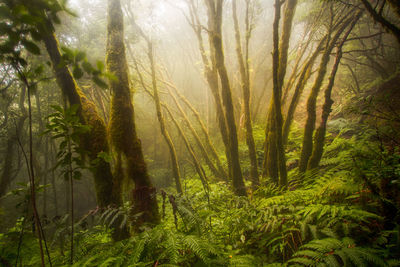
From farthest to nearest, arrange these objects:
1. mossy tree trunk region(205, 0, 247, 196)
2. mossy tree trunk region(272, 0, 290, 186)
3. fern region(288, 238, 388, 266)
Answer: mossy tree trunk region(205, 0, 247, 196) → mossy tree trunk region(272, 0, 290, 186) → fern region(288, 238, 388, 266)

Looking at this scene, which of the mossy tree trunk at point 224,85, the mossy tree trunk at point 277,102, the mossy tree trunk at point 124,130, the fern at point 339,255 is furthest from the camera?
the mossy tree trunk at point 224,85

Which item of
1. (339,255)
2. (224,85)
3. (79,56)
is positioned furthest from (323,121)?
(79,56)

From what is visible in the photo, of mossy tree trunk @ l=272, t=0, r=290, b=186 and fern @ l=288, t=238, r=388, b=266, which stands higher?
mossy tree trunk @ l=272, t=0, r=290, b=186

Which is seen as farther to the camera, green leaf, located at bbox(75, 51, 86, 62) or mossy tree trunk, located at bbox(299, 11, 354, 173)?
mossy tree trunk, located at bbox(299, 11, 354, 173)

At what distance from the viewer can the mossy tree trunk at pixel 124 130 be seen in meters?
2.30

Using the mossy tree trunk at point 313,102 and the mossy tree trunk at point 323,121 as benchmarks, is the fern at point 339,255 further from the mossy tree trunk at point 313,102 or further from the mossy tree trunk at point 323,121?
the mossy tree trunk at point 313,102

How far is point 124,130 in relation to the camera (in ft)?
8.27

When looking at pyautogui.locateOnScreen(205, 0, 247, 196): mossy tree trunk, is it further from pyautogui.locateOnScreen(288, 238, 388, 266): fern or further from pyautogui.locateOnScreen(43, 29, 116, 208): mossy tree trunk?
pyautogui.locateOnScreen(43, 29, 116, 208): mossy tree trunk

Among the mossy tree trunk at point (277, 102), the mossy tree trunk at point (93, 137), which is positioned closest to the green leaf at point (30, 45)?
the mossy tree trunk at point (93, 137)

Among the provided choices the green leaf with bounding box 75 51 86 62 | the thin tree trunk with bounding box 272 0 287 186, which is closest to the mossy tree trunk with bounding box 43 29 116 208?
the green leaf with bounding box 75 51 86 62

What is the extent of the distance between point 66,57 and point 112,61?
1562 millimetres

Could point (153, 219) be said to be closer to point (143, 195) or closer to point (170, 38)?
point (143, 195)

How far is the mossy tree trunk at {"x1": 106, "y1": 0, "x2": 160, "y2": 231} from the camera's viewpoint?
2.30 meters

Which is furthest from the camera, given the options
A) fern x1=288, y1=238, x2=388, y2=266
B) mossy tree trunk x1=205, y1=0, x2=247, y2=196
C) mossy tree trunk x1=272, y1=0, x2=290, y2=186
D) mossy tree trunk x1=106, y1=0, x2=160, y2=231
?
mossy tree trunk x1=205, y1=0, x2=247, y2=196
